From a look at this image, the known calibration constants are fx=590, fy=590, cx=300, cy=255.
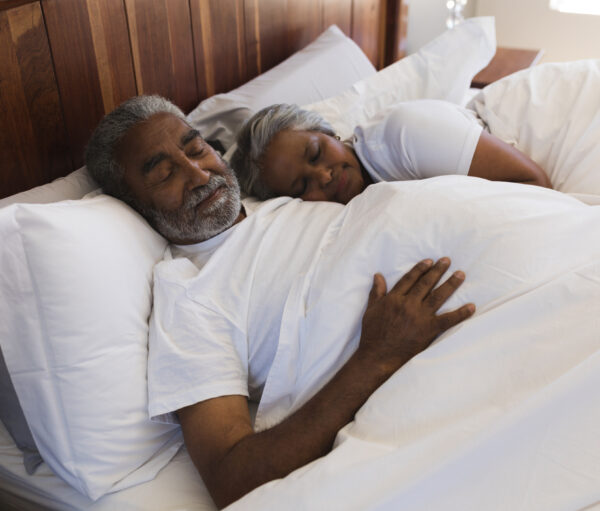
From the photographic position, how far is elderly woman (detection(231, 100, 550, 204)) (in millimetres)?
1308

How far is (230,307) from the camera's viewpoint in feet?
3.46

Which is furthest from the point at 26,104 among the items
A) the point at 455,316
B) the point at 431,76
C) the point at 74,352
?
the point at 431,76

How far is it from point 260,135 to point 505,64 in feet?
4.62

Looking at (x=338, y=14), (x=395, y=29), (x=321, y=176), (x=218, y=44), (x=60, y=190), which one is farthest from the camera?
(x=395, y=29)

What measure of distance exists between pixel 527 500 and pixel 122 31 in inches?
47.5

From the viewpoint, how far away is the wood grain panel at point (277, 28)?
1.77m

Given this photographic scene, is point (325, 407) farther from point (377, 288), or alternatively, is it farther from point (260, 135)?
point (260, 135)

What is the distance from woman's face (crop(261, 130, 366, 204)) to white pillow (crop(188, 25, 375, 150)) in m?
0.19

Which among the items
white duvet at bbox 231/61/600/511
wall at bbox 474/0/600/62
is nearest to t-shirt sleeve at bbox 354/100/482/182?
white duvet at bbox 231/61/600/511

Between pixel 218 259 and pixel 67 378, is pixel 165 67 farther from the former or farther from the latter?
pixel 67 378

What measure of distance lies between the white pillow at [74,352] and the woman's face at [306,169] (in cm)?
54

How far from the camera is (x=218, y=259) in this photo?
111cm

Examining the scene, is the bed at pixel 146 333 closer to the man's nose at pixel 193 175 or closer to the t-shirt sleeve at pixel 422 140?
the man's nose at pixel 193 175

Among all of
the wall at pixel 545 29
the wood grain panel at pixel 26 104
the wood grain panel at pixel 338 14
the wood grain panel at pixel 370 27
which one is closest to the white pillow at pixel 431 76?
the wood grain panel at pixel 338 14
